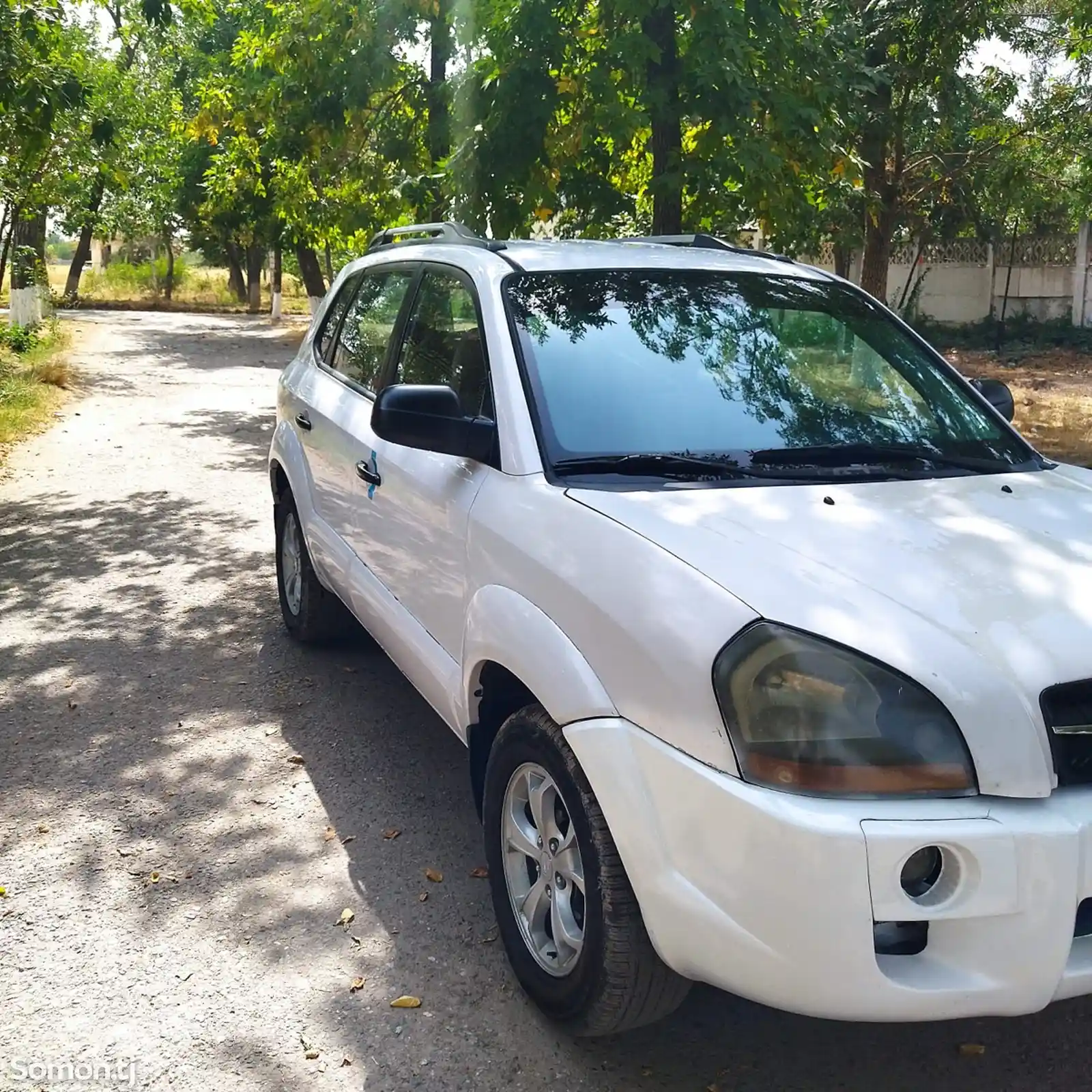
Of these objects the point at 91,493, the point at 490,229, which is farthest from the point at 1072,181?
the point at 91,493

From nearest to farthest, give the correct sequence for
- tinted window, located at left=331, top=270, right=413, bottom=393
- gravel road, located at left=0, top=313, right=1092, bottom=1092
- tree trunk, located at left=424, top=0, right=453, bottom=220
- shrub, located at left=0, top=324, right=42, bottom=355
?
gravel road, located at left=0, top=313, right=1092, bottom=1092
tinted window, located at left=331, top=270, right=413, bottom=393
tree trunk, located at left=424, top=0, right=453, bottom=220
shrub, located at left=0, top=324, right=42, bottom=355

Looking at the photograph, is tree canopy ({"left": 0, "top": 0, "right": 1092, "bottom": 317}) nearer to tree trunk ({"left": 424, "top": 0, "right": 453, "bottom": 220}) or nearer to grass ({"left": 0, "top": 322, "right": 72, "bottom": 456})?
tree trunk ({"left": 424, "top": 0, "right": 453, "bottom": 220})

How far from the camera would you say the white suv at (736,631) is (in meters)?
2.27

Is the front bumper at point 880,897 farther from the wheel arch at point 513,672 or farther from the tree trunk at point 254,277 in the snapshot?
the tree trunk at point 254,277

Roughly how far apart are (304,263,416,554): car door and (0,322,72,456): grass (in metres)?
7.18

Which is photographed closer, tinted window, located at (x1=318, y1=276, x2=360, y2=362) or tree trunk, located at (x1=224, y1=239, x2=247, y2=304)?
tinted window, located at (x1=318, y1=276, x2=360, y2=362)

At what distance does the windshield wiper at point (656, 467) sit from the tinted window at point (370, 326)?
1.63 metres

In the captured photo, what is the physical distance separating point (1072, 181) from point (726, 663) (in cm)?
1918

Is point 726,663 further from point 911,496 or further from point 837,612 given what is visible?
point 911,496

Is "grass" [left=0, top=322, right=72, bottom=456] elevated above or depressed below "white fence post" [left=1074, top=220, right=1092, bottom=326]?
below

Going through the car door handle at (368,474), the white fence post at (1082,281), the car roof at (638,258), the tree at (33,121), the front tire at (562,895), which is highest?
the tree at (33,121)

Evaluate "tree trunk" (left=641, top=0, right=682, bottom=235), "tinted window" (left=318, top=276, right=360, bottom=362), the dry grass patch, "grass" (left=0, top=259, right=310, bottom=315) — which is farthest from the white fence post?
"grass" (left=0, top=259, right=310, bottom=315)

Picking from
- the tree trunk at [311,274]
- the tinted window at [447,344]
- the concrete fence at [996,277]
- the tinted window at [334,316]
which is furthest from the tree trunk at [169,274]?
the tinted window at [447,344]

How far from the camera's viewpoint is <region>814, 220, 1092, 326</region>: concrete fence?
2181 cm
